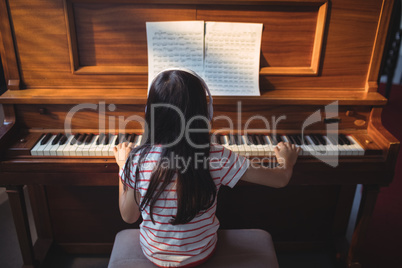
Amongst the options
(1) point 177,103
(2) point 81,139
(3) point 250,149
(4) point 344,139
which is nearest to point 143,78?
(2) point 81,139

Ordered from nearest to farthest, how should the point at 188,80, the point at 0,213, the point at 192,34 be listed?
the point at 188,80
the point at 192,34
the point at 0,213

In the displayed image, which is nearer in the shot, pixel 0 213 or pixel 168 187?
pixel 168 187

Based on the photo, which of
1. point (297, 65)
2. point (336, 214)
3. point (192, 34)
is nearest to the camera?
point (192, 34)

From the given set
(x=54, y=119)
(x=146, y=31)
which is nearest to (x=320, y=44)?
(x=146, y=31)

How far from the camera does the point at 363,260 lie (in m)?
2.30

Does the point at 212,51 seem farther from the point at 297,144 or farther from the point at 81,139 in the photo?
the point at 81,139

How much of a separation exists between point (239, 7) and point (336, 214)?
1.34 m

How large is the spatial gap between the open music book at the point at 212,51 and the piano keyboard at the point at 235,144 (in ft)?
0.75

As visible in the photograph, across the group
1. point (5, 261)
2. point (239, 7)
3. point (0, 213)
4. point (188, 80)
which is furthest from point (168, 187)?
point (0, 213)

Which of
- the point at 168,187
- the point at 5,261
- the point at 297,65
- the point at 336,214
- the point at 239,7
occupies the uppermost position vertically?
the point at 239,7

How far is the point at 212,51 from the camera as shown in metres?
1.76

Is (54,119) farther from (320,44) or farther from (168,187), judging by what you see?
(320,44)

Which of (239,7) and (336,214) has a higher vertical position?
(239,7)

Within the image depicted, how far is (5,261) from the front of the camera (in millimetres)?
2250
